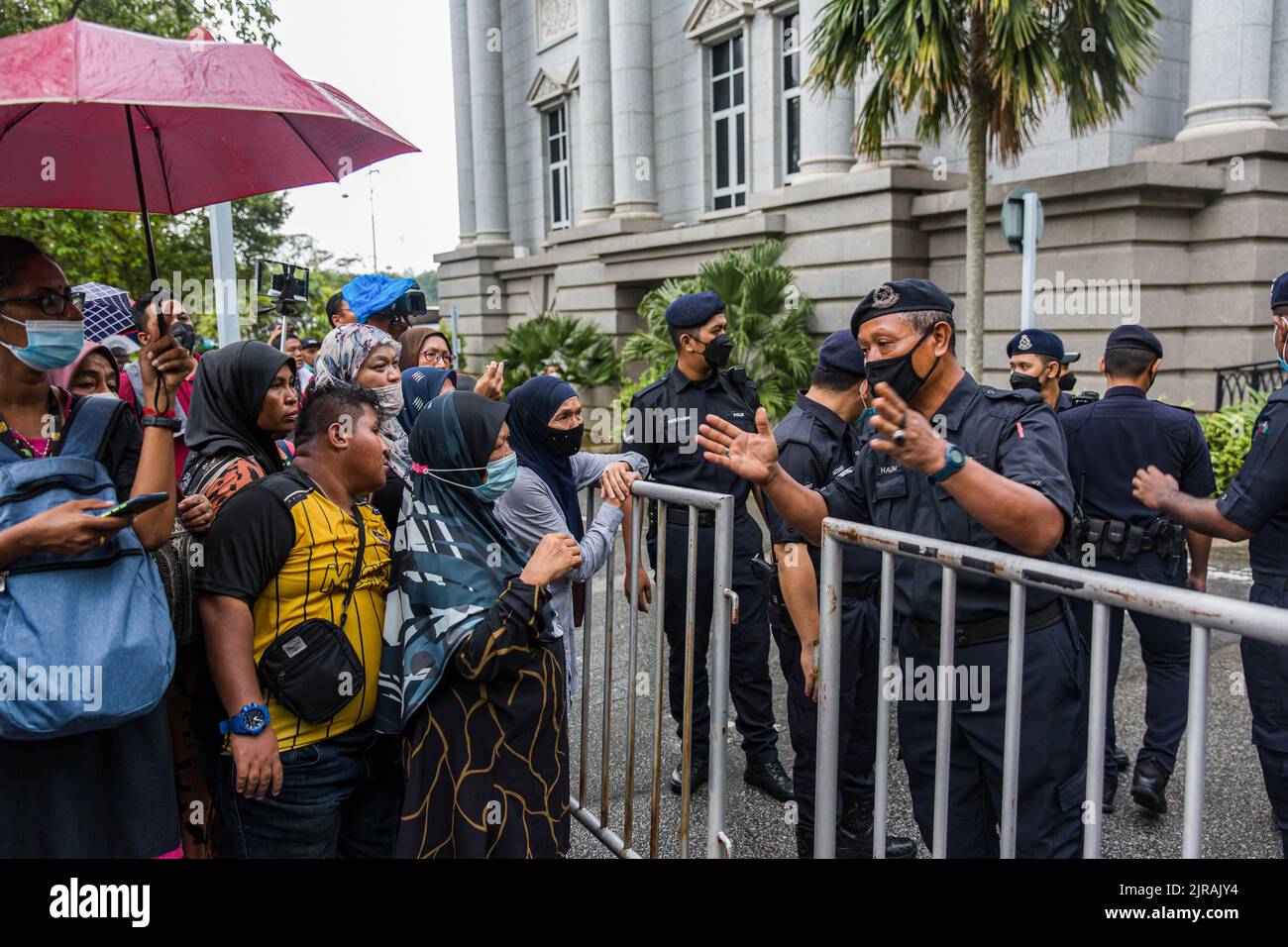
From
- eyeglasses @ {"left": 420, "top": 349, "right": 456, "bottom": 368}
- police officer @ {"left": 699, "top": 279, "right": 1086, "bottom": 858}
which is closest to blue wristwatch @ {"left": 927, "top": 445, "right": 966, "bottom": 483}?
police officer @ {"left": 699, "top": 279, "right": 1086, "bottom": 858}

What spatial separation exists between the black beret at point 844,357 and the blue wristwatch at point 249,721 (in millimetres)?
2419

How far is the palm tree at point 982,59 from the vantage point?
948 centimetres

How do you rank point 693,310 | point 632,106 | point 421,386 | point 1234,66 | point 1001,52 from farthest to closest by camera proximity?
point 632,106 < point 1234,66 < point 1001,52 < point 693,310 < point 421,386

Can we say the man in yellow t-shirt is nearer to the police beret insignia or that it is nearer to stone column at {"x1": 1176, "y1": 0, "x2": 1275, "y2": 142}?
the police beret insignia

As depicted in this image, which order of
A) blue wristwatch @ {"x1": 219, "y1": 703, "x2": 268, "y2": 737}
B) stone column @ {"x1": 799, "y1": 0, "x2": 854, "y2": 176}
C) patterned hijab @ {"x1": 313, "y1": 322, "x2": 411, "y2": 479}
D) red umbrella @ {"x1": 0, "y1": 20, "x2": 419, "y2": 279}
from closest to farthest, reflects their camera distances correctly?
1. red umbrella @ {"x1": 0, "y1": 20, "x2": 419, "y2": 279}
2. blue wristwatch @ {"x1": 219, "y1": 703, "x2": 268, "y2": 737}
3. patterned hijab @ {"x1": 313, "y1": 322, "x2": 411, "y2": 479}
4. stone column @ {"x1": 799, "y1": 0, "x2": 854, "y2": 176}

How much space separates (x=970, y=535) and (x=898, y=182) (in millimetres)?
10800

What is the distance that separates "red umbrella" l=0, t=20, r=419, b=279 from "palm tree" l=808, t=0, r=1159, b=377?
7921 millimetres

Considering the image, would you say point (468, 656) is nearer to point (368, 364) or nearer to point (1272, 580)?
point (368, 364)

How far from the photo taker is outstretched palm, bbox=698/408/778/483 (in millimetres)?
2951

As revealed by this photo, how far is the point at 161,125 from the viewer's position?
317 cm

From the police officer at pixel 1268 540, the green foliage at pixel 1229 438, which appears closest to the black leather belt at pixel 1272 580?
the police officer at pixel 1268 540

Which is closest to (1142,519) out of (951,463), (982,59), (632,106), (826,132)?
(951,463)

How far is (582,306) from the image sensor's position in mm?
19672

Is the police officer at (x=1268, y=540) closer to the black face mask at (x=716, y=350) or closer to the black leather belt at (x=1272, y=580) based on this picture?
the black leather belt at (x=1272, y=580)
